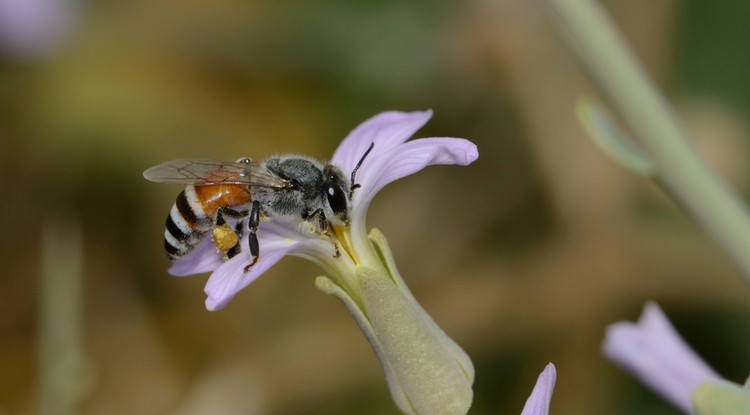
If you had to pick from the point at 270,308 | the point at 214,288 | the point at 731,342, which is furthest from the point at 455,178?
the point at 214,288

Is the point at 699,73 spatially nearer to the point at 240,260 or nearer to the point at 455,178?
the point at 455,178

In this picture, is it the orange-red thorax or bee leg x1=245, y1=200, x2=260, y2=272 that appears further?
the orange-red thorax

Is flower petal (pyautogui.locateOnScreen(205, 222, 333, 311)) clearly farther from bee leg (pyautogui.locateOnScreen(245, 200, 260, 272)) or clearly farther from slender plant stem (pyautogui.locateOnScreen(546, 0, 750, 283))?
slender plant stem (pyautogui.locateOnScreen(546, 0, 750, 283))

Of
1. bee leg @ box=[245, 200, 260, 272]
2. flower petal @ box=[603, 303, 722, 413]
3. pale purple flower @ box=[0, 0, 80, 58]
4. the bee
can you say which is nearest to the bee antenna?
the bee

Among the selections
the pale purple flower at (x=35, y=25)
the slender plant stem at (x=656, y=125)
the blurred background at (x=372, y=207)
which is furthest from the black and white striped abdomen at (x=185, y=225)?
the pale purple flower at (x=35, y=25)

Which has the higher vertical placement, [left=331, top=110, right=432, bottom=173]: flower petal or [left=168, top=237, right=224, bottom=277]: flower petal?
[left=331, top=110, right=432, bottom=173]: flower petal

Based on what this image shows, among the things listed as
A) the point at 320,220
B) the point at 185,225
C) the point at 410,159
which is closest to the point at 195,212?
the point at 185,225

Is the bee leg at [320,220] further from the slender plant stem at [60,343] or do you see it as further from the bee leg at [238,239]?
the slender plant stem at [60,343]
